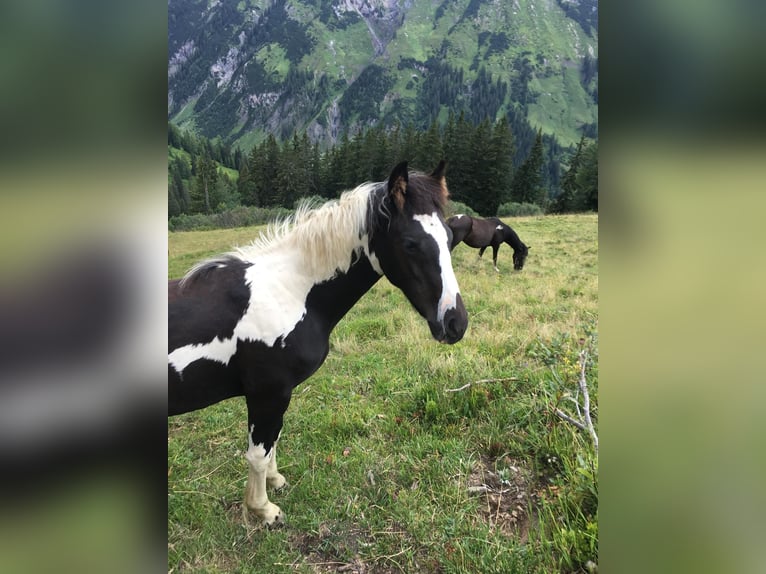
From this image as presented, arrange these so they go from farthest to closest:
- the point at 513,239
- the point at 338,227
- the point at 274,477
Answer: the point at 513,239 → the point at 274,477 → the point at 338,227

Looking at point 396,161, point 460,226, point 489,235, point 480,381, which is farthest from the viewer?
point 396,161

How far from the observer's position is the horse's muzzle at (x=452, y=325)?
86.7 inches

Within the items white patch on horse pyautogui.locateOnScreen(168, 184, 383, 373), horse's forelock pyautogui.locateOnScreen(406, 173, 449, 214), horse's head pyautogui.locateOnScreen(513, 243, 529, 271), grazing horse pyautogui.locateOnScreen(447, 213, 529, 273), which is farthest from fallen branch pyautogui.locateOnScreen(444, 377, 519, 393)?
horse's head pyautogui.locateOnScreen(513, 243, 529, 271)

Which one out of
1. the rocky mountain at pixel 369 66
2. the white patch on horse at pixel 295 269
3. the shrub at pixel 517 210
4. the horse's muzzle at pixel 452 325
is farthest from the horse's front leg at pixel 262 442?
the rocky mountain at pixel 369 66

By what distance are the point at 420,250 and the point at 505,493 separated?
196 centimetres

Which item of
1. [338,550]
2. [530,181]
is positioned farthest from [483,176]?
[338,550]

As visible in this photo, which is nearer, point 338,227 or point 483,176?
point 338,227

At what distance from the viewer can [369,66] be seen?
115m

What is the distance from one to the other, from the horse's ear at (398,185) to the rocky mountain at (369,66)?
87.5 m

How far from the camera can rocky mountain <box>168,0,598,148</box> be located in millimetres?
93062

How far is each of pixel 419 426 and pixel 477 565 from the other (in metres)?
1.34

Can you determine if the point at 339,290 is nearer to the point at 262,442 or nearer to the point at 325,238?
the point at 325,238
